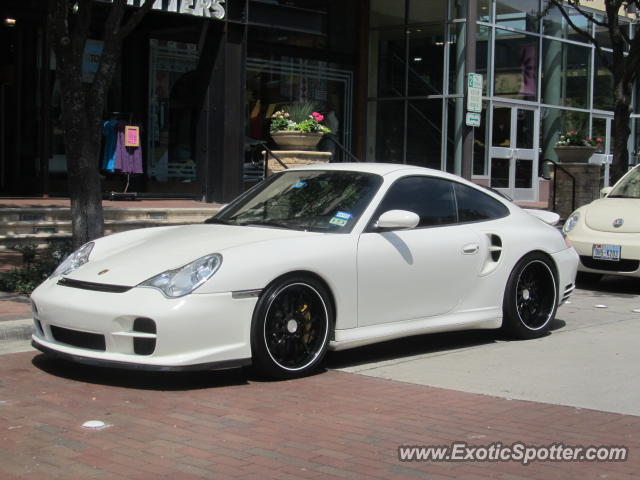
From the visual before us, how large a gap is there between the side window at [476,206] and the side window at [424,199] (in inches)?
3.7

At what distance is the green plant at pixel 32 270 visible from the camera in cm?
896

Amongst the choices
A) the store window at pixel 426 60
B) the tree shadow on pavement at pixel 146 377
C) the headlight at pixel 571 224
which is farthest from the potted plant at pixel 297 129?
the tree shadow on pavement at pixel 146 377

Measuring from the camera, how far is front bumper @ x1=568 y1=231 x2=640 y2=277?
10.4m

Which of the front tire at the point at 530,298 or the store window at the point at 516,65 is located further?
the store window at the point at 516,65

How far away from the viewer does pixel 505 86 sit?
907 inches

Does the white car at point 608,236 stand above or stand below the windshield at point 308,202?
below

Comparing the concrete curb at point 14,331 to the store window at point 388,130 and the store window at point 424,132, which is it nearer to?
the store window at point 424,132

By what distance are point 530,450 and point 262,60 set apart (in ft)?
54.6

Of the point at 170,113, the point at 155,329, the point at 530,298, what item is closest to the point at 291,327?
the point at 155,329

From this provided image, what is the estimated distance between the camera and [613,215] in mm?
10984

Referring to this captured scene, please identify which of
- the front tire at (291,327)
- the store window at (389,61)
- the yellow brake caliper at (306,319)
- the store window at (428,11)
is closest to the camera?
the front tire at (291,327)

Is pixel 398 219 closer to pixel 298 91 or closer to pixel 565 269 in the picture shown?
pixel 565 269

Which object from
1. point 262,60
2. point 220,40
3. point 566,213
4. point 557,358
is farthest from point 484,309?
point 262,60

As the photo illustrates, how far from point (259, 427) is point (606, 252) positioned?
6992 millimetres
